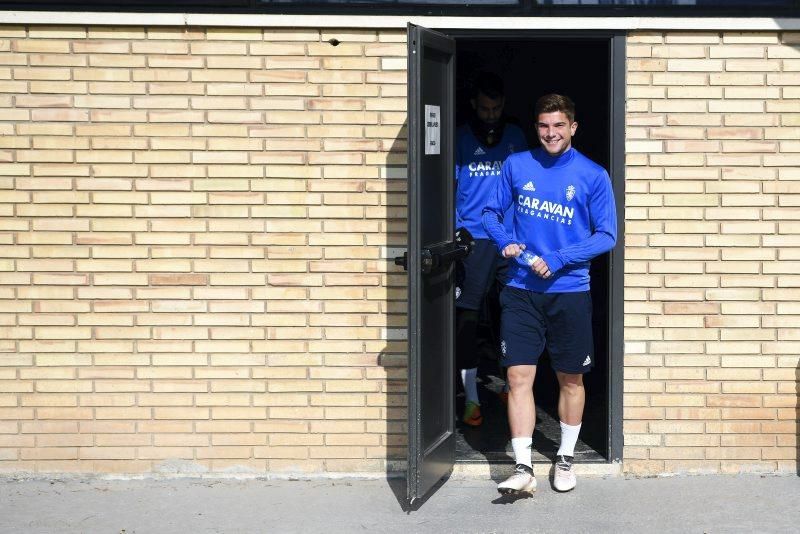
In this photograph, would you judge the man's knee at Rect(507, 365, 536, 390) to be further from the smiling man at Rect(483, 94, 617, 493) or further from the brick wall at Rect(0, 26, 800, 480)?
the brick wall at Rect(0, 26, 800, 480)

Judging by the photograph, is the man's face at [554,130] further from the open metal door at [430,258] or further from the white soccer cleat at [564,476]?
the white soccer cleat at [564,476]

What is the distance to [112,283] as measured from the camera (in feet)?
20.9

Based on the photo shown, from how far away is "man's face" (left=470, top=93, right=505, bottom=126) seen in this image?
714cm

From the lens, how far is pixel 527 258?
19.6 feet

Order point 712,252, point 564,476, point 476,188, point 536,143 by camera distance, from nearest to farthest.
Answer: point 564,476, point 712,252, point 476,188, point 536,143

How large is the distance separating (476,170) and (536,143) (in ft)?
10.4

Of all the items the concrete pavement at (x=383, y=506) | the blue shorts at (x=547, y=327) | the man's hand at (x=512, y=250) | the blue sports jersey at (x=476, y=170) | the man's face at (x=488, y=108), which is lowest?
the concrete pavement at (x=383, y=506)

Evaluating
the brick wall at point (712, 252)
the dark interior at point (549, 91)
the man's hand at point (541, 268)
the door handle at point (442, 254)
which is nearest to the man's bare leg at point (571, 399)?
the brick wall at point (712, 252)

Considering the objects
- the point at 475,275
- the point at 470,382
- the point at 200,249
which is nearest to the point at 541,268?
the point at 475,275

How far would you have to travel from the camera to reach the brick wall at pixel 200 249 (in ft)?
20.6

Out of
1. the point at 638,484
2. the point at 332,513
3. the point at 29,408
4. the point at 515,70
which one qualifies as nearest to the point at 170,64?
the point at 29,408

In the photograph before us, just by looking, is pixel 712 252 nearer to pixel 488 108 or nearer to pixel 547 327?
pixel 547 327

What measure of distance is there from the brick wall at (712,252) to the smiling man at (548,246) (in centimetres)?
38

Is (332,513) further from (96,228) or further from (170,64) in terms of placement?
(170,64)
